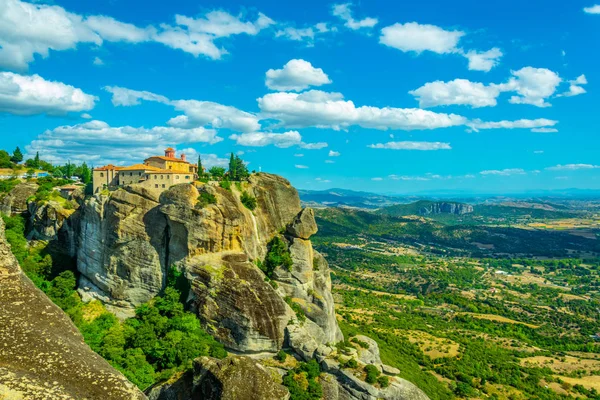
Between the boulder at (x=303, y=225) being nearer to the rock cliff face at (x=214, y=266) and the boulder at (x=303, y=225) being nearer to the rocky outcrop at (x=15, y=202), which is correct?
the rock cliff face at (x=214, y=266)

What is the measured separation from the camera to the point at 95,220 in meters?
46.8

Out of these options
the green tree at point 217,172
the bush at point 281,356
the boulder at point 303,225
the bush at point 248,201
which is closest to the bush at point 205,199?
the bush at point 248,201

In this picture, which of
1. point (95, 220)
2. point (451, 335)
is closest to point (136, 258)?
Result: point (95, 220)

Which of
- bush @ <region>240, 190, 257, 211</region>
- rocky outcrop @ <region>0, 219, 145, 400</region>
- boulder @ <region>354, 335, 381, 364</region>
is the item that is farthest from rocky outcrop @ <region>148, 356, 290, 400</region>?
bush @ <region>240, 190, 257, 211</region>

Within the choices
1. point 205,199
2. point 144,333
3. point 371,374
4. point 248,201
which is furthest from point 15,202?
point 371,374

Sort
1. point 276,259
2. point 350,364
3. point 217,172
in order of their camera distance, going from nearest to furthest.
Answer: point 350,364, point 276,259, point 217,172

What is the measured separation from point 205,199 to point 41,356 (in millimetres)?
29277

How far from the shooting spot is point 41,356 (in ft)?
48.4

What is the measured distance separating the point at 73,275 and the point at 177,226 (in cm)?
1631

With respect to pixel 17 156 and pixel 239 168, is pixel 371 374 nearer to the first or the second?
pixel 239 168

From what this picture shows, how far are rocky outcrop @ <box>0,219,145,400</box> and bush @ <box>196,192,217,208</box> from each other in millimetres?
25078

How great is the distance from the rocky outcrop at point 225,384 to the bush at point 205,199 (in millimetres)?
16681

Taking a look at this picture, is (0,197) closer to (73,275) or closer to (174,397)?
(73,275)

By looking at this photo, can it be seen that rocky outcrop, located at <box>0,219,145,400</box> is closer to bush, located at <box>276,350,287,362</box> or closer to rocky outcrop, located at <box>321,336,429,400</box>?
bush, located at <box>276,350,287,362</box>
